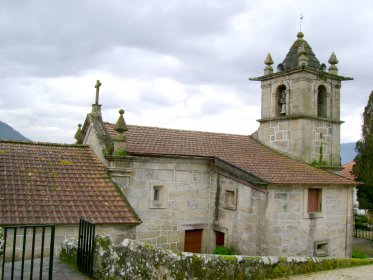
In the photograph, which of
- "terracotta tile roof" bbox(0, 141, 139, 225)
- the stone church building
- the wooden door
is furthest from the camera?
the wooden door

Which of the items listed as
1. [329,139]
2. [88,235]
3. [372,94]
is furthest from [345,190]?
[88,235]

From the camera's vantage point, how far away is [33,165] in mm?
11781

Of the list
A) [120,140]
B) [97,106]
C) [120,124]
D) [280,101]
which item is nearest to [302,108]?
[280,101]

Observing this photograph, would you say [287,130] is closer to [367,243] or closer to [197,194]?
[197,194]

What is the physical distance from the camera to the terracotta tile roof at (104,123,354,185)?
1370cm

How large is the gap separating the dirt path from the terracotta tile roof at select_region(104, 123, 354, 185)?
4524mm

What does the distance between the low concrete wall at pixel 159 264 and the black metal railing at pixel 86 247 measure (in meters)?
0.11

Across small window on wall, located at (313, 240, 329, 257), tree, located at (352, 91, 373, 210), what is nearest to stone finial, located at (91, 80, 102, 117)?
small window on wall, located at (313, 240, 329, 257)

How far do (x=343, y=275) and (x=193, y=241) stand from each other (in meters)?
7.43

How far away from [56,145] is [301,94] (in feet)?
34.5

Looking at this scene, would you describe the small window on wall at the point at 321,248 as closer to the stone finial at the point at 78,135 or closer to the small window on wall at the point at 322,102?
the small window on wall at the point at 322,102

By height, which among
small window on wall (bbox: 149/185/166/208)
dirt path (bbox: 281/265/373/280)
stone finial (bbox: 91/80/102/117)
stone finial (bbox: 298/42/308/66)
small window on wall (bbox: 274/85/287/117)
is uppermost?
stone finial (bbox: 298/42/308/66)

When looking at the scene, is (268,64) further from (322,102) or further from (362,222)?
(362,222)

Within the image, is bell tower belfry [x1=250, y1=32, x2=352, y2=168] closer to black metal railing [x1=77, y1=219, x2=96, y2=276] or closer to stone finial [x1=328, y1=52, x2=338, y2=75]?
stone finial [x1=328, y1=52, x2=338, y2=75]
